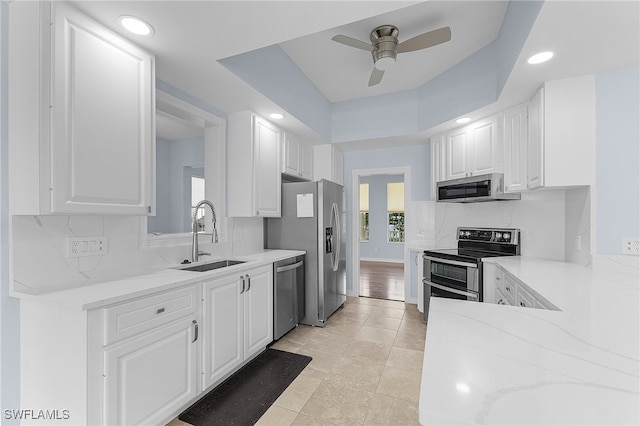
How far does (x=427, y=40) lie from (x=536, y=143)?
1.27 m

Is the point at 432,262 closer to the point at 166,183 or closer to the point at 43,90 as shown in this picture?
the point at 43,90

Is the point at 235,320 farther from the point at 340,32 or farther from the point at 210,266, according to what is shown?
the point at 340,32

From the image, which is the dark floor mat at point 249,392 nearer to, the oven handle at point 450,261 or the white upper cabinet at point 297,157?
the oven handle at point 450,261

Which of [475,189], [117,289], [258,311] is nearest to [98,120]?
[117,289]

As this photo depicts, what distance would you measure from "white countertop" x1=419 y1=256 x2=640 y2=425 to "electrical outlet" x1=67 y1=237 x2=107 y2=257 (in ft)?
6.49

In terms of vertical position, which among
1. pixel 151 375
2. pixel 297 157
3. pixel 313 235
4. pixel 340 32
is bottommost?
pixel 151 375

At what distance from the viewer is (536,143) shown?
97.8 inches

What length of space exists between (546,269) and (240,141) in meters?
2.97

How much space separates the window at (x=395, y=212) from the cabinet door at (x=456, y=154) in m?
4.36

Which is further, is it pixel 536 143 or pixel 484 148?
pixel 484 148

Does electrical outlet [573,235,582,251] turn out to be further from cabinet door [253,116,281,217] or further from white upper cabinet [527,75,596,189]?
cabinet door [253,116,281,217]

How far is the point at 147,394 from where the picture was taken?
5.23 ft

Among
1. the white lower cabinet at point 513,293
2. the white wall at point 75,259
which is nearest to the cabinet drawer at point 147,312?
the white wall at point 75,259

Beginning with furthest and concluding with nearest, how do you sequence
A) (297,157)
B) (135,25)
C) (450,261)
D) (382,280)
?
(382,280)
(297,157)
(450,261)
(135,25)
